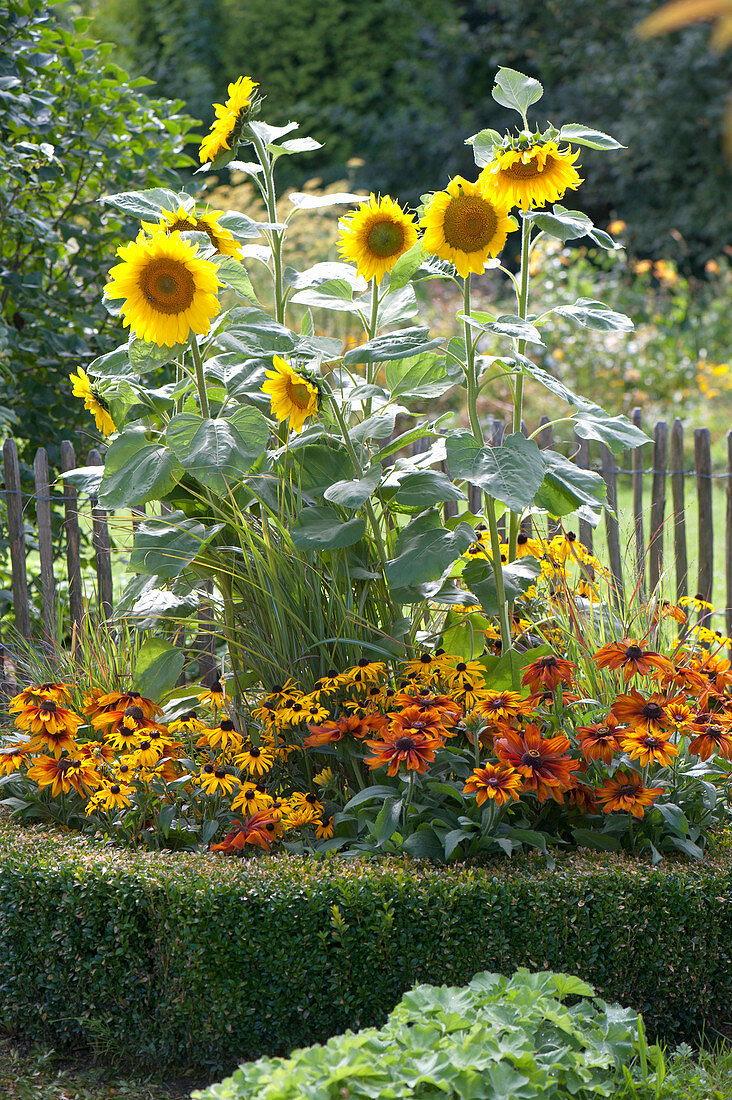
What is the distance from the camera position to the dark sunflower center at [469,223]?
2646mm

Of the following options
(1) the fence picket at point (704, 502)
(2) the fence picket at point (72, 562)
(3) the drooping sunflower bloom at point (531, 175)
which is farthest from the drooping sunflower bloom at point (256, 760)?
(1) the fence picket at point (704, 502)

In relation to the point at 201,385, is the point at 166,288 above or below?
above

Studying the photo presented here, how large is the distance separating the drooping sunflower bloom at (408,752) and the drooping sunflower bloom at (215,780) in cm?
40

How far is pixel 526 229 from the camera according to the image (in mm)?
2945

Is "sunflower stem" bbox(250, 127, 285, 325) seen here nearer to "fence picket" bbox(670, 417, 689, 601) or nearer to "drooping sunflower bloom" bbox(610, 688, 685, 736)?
"drooping sunflower bloom" bbox(610, 688, 685, 736)

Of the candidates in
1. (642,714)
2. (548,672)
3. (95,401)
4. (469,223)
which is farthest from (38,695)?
(469,223)

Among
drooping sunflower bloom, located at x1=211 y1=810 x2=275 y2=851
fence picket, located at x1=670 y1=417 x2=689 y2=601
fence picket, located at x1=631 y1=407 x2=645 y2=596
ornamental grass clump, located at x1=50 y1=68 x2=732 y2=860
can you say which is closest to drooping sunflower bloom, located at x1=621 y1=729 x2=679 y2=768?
ornamental grass clump, located at x1=50 y1=68 x2=732 y2=860

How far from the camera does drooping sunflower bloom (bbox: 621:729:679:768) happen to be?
95.6 inches

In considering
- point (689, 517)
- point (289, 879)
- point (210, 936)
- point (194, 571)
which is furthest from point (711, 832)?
point (689, 517)

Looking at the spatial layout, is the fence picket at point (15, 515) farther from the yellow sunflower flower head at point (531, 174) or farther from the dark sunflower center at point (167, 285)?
the yellow sunflower flower head at point (531, 174)

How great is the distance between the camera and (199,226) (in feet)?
9.23

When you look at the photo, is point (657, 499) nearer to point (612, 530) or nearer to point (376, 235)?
point (612, 530)

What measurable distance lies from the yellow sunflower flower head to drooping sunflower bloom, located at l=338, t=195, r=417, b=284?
23cm

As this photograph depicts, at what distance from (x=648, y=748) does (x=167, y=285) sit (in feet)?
5.27
